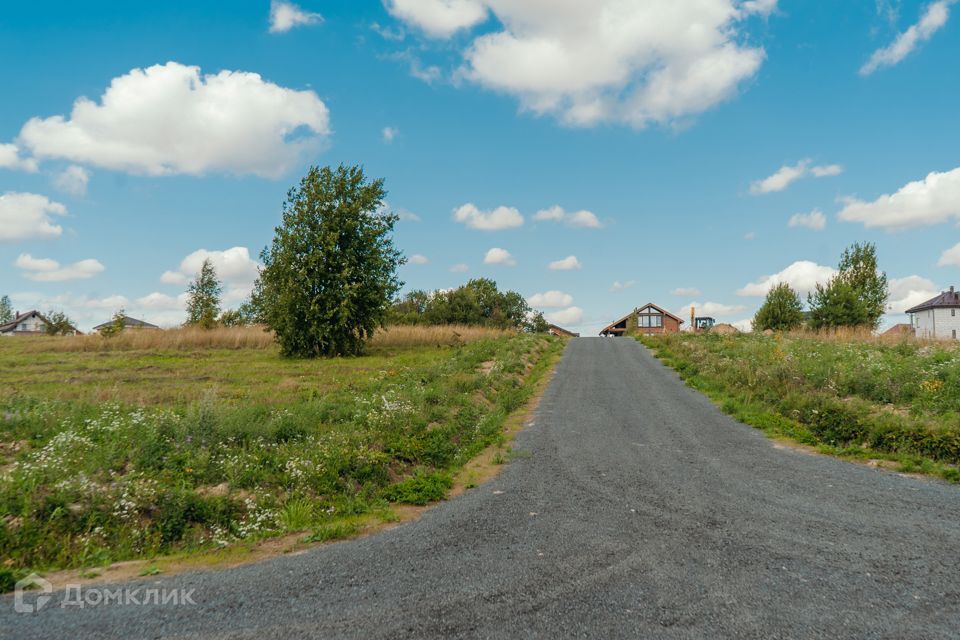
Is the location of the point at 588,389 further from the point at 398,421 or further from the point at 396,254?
the point at 396,254

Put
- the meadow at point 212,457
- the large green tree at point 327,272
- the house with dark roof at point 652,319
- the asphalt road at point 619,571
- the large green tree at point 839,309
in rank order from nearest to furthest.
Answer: the asphalt road at point 619,571, the meadow at point 212,457, the large green tree at point 327,272, the large green tree at point 839,309, the house with dark roof at point 652,319

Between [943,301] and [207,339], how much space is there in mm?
84535

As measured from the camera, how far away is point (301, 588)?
4621 millimetres

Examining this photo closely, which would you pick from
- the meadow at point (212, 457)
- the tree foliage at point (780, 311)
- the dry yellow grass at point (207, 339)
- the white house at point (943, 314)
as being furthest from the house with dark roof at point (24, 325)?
the white house at point (943, 314)

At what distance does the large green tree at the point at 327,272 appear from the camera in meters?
27.4

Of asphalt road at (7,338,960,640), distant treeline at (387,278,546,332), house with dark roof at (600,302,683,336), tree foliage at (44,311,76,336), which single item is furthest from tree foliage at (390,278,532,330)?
asphalt road at (7,338,960,640)

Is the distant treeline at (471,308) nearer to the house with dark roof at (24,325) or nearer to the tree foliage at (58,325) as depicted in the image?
the tree foliage at (58,325)

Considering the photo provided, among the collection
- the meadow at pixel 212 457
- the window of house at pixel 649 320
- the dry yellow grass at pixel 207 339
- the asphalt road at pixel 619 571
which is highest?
the window of house at pixel 649 320

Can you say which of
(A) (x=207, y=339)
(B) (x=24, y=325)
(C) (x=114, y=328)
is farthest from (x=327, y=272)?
(B) (x=24, y=325)

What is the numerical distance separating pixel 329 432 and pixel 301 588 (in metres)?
4.93

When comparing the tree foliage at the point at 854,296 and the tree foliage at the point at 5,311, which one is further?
the tree foliage at the point at 5,311

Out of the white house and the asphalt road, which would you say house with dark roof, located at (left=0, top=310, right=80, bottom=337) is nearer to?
the asphalt road

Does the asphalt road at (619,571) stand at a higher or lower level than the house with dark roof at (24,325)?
lower

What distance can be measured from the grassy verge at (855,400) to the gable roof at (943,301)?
212ft
